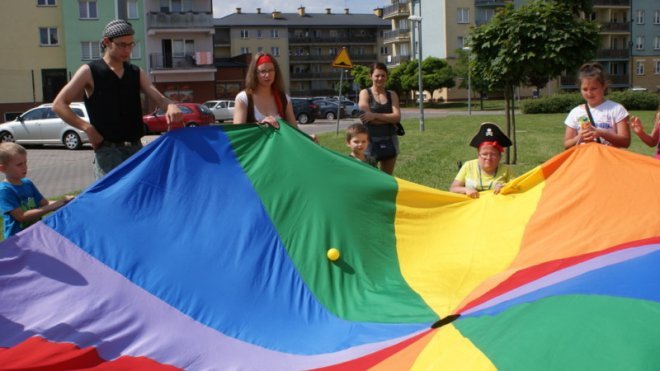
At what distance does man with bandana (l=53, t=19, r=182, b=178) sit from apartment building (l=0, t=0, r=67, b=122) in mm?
34262

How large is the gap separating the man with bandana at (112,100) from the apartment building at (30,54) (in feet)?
112

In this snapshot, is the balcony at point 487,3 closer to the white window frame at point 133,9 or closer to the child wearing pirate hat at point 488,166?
the white window frame at point 133,9

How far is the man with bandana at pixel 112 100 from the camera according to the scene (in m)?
4.61

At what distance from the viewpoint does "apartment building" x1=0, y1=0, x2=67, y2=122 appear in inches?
1447

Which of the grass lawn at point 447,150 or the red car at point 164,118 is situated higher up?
the red car at point 164,118

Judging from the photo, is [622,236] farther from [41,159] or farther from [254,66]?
[41,159]

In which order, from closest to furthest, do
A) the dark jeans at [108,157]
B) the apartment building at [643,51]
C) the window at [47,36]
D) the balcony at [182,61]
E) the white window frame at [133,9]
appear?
the dark jeans at [108,157]
the window at [47,36]
the white window frame at [133,9]
the balcony at [182,61]
the apartment building at [643,51]

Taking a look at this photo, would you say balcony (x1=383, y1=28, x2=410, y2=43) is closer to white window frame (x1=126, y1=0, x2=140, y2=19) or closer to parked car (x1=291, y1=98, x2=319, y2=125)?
white window frame (x1=126, y1=0, x2=140, y2=19)

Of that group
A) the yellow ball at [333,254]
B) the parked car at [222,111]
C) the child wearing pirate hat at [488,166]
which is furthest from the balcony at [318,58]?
the yellow ball at [333,254]

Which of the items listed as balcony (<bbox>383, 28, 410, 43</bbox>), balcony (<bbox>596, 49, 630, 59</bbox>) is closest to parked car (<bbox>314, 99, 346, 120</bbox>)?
balcony (<bbox>596, 49, 630, 59</bbox>)

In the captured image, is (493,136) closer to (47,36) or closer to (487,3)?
(47,36)

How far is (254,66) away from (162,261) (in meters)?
1.80

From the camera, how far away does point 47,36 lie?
3859cm

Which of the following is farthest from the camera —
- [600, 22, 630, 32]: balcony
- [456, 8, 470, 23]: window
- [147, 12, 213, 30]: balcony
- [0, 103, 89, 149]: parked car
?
[456, 8, 470, 23]: window
